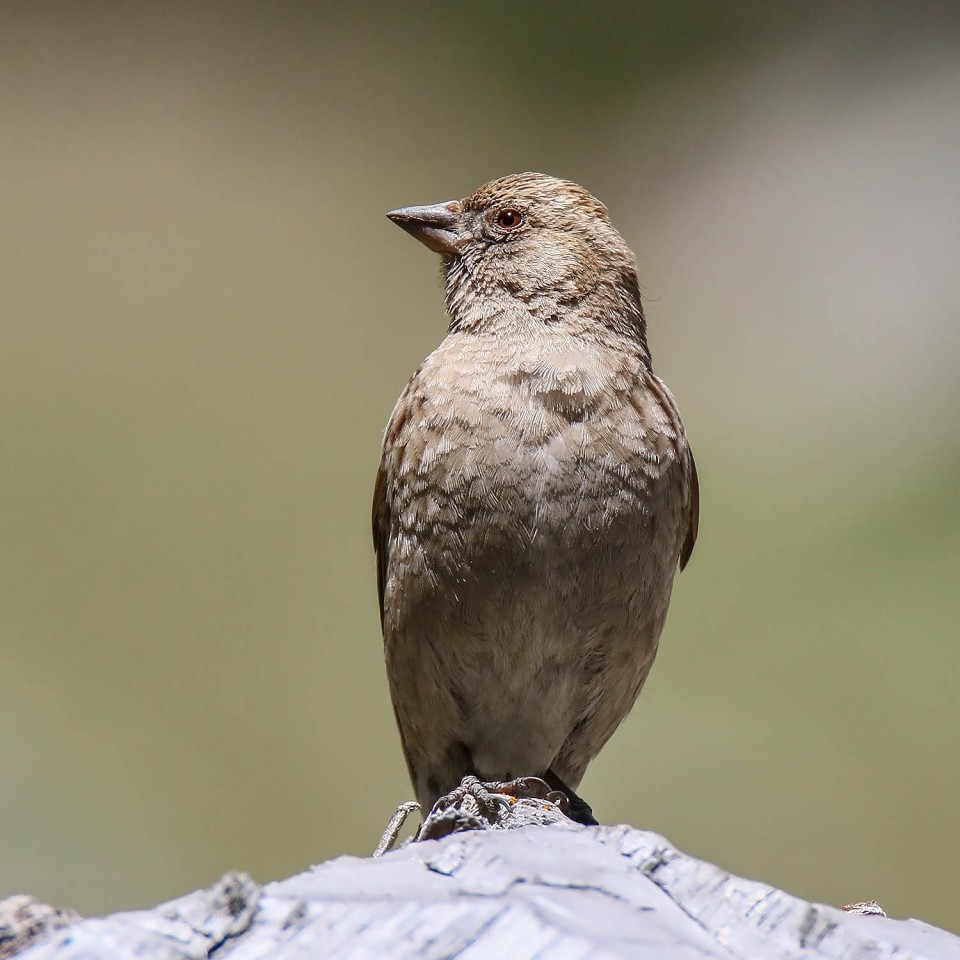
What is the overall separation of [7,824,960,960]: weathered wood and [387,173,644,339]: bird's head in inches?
69.7

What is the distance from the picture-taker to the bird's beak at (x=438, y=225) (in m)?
3.68

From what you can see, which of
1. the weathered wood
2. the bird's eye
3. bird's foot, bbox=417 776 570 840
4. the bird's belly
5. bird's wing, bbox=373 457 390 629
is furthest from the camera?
the bird's eye

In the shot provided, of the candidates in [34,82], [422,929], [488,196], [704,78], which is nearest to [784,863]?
[488,196]

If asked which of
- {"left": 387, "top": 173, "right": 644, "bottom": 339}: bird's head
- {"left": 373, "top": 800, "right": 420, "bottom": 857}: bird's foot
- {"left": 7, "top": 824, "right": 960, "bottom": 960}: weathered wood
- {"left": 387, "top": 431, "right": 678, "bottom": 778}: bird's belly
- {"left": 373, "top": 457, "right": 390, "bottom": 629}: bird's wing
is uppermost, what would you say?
{"left": 387, "top": 173, "right": 644, "bottom": 339}: bird's head

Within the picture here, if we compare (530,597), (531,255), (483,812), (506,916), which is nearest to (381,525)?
(530,597)

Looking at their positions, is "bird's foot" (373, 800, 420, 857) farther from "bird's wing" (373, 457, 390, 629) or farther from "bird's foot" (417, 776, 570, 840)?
"bird's wing" (373, 457, 390, 629)

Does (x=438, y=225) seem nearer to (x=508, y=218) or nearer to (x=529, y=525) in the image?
(x=508, y=218)

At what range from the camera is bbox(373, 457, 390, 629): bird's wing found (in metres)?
3.42

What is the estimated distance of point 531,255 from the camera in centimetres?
356

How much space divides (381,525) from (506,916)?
1910 millimetres

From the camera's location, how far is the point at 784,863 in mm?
6008

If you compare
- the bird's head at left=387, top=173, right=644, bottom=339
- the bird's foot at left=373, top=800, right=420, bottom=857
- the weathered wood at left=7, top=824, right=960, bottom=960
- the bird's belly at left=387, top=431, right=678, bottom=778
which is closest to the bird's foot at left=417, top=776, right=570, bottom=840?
the bird's foot at left=373, top=800, right=420, bottom=857

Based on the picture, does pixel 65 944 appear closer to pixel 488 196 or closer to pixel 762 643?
pixel 488 196

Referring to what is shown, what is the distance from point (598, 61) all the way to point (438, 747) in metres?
4.93
